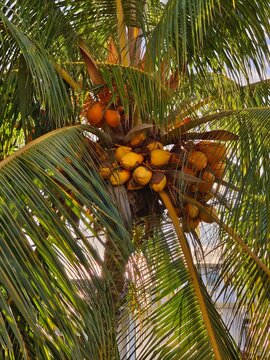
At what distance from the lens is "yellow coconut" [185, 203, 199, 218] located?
12.7 feet

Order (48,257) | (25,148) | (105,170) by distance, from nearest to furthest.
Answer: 1. (48,257)
2. (25,148)
3. (105,170)

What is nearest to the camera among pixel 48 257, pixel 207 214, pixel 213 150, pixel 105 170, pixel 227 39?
pixel 48 257

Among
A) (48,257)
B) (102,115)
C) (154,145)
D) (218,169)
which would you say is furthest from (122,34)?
(48,257)

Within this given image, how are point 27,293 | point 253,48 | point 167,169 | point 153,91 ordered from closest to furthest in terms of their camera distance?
point 27,293 < point 153,91 < point 167,169 < point 253,48

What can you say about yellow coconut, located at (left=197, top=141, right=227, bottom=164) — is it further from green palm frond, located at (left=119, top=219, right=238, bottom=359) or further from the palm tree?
green palm frond, located at (left=119, top=219, right=238, bottom=359)

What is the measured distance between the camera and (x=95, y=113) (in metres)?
3.82

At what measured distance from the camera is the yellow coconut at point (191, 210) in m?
3.86

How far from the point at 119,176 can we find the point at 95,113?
1.15ft

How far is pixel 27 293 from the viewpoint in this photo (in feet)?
8.23

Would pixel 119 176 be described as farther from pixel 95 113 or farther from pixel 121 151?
pixel 95 113

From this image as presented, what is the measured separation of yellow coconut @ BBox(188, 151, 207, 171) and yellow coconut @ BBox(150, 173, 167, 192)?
0.15 m

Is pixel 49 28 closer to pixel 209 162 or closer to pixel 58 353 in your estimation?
pixel 209 162

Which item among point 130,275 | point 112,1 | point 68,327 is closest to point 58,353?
point 68,327

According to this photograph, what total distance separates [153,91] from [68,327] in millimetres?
1371
